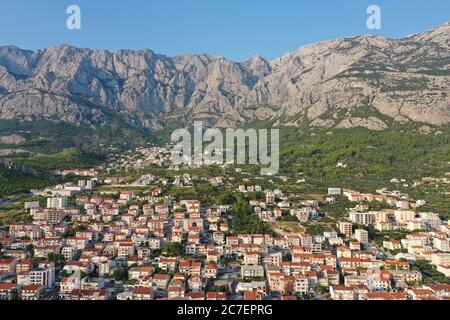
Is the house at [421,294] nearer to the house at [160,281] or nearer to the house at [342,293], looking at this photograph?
the house at [342,293]

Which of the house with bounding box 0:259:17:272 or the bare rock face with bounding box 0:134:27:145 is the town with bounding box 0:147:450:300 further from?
the bare rock face with bounding box 0:134:27:145

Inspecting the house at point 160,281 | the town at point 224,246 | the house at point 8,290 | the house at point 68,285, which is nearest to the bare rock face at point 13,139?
the town at point 224,246

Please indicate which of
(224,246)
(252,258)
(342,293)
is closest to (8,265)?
(224,246)

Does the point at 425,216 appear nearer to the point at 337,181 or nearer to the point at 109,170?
the point at 337,181

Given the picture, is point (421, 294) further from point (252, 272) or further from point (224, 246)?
point (224, 246)
